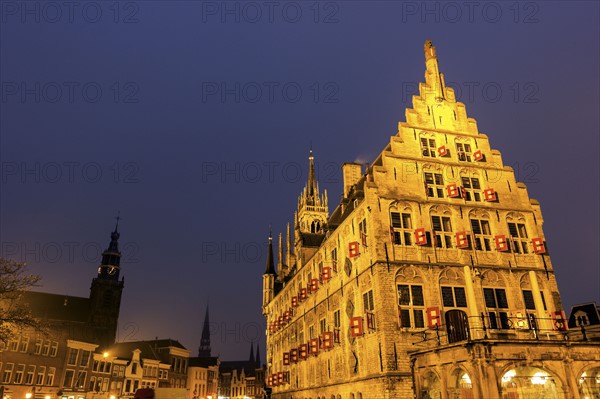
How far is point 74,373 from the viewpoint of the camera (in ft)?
172

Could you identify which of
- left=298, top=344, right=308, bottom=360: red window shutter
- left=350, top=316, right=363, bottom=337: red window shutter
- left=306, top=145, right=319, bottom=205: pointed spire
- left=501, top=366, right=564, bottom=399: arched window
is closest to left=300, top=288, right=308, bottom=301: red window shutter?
left=298, top=344, right=308, bottom=360: red window shutter

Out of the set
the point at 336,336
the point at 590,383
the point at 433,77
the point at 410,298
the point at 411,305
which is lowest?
the point at 590,383

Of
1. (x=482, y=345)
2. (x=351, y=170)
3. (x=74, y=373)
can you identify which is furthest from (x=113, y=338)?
(x=482, y=345)

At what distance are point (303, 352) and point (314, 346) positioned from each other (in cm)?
284

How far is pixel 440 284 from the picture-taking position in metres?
23.6

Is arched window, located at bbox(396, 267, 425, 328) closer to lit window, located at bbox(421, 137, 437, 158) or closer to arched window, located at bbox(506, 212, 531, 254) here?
arched window, located at bbox(506, 212, 531, 254)

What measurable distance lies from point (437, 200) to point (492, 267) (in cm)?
510

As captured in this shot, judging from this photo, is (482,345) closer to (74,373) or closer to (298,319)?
(298,319)

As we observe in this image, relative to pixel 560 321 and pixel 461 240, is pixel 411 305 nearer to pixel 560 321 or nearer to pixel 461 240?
pixel 461 240

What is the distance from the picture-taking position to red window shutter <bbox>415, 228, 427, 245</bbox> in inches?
939

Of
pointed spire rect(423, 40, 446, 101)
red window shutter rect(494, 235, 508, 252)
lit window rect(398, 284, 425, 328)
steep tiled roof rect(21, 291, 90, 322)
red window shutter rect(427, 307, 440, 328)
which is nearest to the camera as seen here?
red window shutter rect(427, 307, 440, 328)

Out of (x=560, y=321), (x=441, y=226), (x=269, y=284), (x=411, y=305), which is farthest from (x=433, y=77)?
(x=269, y=284)

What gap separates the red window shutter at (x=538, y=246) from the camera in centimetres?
2553

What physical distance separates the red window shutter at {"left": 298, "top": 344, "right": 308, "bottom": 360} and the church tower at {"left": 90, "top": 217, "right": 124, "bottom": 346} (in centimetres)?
5350
